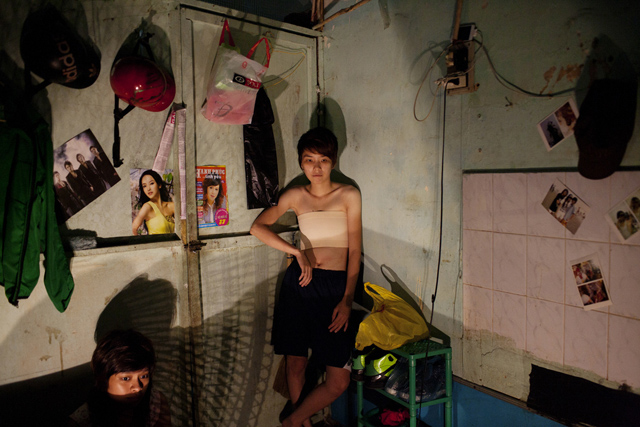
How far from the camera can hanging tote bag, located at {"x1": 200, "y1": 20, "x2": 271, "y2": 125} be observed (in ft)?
7.31

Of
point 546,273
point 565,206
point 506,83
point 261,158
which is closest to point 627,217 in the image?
point 565,206

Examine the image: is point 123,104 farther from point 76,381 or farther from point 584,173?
point 584,173

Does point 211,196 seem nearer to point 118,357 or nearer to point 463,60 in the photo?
point 118,357

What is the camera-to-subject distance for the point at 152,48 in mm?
2213

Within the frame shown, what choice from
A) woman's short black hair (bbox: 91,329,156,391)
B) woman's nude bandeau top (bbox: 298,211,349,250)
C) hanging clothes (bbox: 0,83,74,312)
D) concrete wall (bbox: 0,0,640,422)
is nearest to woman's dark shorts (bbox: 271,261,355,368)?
woman's nude bandeau top (bbox: 298,211,349,250)

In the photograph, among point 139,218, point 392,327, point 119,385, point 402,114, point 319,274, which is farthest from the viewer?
point 319,274

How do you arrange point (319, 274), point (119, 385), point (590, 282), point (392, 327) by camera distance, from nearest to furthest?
point (590, 282) → point (119, 385) → point (392, 327) → point (319, 274)

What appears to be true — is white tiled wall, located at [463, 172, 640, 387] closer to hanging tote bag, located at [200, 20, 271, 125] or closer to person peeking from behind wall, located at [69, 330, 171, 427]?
hanging tote bag, located at [200, 20, 271, 125]

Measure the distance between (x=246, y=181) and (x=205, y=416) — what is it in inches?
56.8

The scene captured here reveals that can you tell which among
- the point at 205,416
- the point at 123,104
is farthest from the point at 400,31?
the point at 205,416

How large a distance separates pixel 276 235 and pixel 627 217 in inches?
68.2

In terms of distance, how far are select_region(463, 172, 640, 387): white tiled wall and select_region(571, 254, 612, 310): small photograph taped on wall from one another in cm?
2

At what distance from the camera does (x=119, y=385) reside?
1731mm

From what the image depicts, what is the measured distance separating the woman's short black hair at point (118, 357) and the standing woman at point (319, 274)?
34.7 inches
